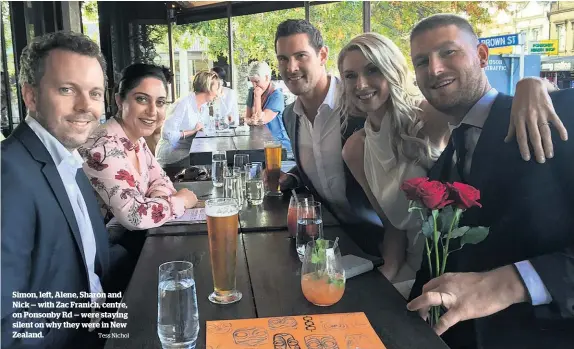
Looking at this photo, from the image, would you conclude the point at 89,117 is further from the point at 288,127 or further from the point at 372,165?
the point at 288,127

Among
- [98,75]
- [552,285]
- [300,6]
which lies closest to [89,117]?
[98,75]

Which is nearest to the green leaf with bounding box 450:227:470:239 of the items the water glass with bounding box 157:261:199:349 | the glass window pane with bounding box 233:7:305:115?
the water glass with bounding box 157:261:199:349

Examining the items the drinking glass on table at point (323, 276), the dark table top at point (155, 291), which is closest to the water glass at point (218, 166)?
the dark table top at point (155, 291)

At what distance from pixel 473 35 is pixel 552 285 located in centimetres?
86

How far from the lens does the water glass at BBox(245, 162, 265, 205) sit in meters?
2.18

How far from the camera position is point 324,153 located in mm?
2395

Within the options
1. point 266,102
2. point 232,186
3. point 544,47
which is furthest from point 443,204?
point 266,102

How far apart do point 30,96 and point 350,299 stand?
113 centimetres

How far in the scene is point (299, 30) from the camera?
2619 mm

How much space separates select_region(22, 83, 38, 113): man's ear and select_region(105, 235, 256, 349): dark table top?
1.88 ft

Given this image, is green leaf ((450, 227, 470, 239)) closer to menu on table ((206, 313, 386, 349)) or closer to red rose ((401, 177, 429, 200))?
red rose ((401, 177, 429, 200))

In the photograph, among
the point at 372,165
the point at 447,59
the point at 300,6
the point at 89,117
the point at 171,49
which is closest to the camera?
the point at 89,117

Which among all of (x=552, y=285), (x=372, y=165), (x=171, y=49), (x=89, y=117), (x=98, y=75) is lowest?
(x=552, y=285)

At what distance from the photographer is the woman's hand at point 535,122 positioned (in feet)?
4.26
